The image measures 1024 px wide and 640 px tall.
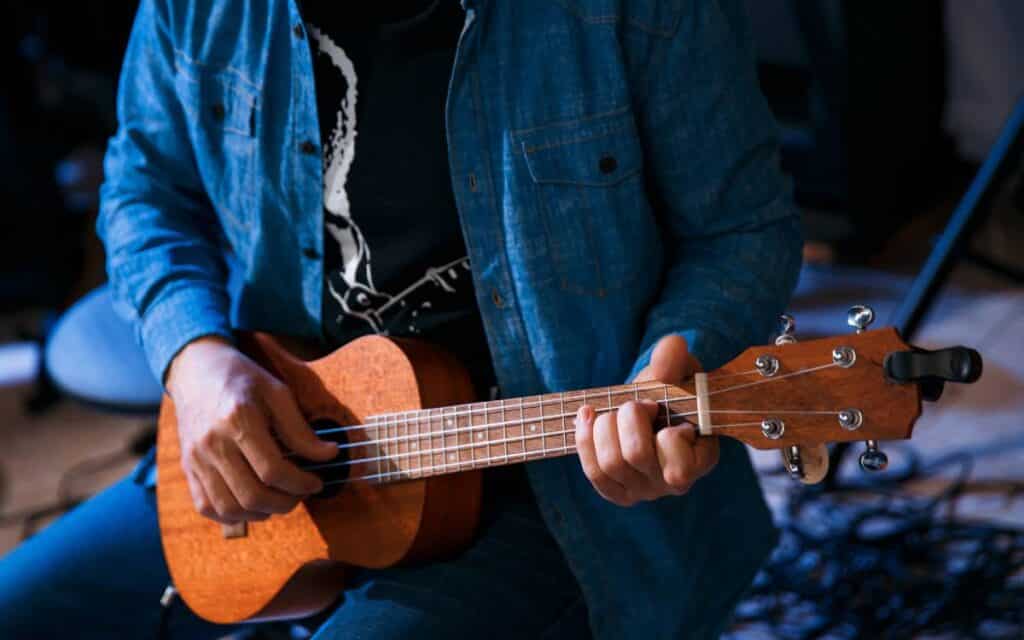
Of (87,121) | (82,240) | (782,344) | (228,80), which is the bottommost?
(82,240)

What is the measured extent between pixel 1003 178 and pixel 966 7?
1266 millimetres

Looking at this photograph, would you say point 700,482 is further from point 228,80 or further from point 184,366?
point 228,80

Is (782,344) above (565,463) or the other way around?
above

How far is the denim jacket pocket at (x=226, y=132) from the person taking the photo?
45.6 inches

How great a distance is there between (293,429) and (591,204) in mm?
419

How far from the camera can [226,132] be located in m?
1.18

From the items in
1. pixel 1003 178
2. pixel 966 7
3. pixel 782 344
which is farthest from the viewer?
pixel 966 7

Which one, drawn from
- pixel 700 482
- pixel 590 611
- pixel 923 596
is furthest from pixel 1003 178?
pixel 590 611

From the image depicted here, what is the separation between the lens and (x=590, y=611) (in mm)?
1038

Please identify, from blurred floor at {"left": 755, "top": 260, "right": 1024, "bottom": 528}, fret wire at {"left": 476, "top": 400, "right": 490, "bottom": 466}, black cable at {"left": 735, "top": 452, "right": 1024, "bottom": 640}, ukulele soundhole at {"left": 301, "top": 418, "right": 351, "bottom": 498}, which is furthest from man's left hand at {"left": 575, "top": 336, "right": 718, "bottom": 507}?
blurred floor at {"left": 755, "top": 260, "right": 1024, "bottom": 528}

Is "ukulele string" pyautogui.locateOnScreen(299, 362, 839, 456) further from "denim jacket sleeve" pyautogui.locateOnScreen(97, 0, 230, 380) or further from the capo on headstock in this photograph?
"denim jacket sleeve" pyautogui.locateOnScreen(97, 0, 230, 380)

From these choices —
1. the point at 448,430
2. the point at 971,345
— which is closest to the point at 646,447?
the point at 448,430

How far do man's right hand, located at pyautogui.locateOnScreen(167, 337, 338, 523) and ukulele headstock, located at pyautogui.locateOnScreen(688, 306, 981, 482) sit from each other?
1.52ft

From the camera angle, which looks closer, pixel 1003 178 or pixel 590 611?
pixel 590 611
